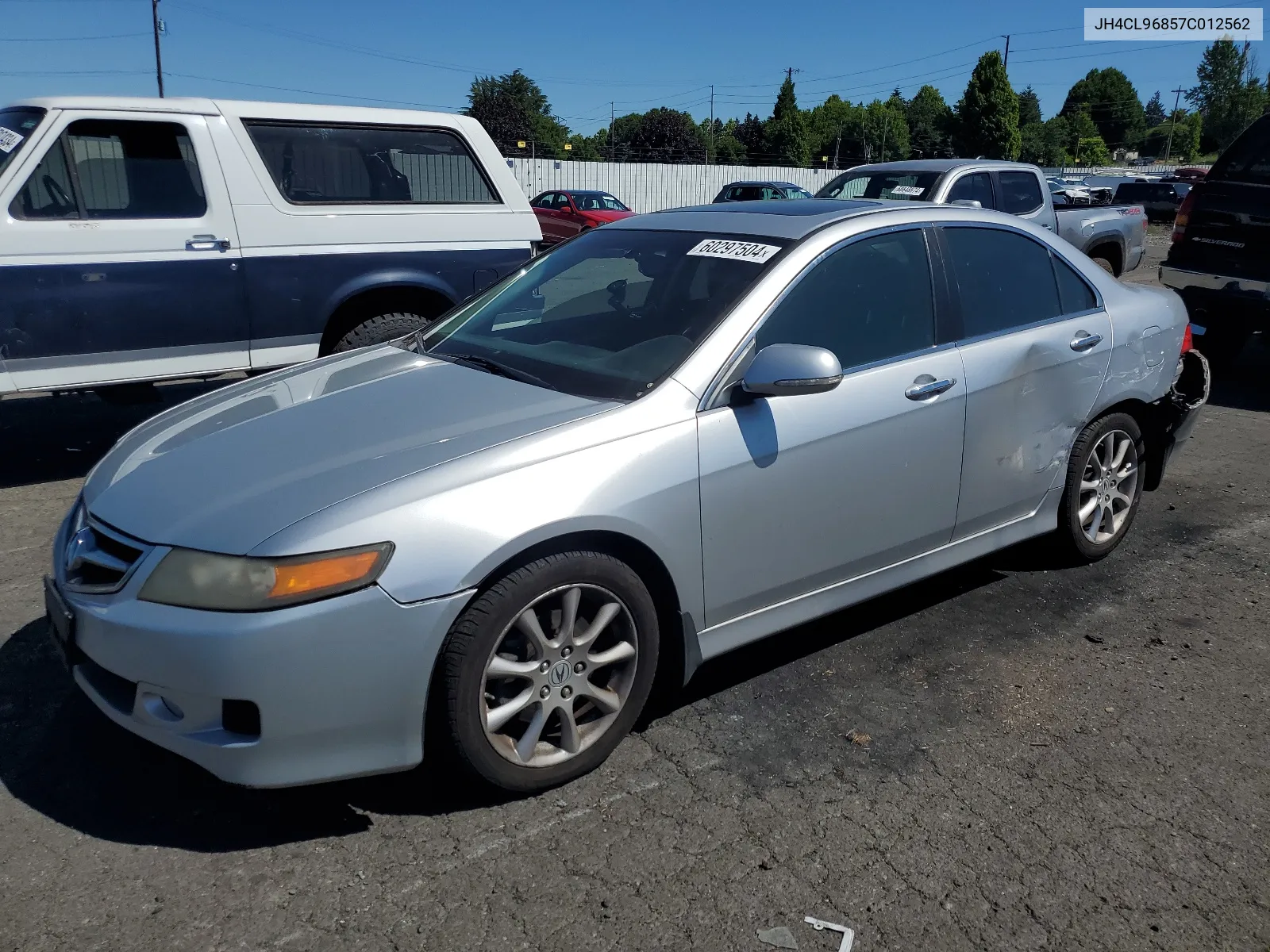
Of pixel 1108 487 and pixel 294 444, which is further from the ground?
pixel 294 444

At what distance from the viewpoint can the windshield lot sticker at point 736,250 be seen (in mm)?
3419

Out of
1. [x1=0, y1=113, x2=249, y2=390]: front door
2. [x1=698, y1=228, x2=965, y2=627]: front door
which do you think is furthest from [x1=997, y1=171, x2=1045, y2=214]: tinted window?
[x1=0, y1=113, x2=249, y2=390]: front door

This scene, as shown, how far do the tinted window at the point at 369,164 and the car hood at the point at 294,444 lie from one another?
3.04 m

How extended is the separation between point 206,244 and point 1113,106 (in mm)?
157950

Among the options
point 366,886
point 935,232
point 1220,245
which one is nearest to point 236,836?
point 366,886

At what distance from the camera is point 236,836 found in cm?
269

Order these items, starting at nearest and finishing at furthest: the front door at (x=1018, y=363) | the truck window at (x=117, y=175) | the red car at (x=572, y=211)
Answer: the front door at (x=1018, y=363) → the truck window at (x=117, y=175) → the red car at (x=572, y=211)

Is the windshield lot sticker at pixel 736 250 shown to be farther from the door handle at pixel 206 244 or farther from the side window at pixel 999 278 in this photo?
the door handle at pixel 206 244

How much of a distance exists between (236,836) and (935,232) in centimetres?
311

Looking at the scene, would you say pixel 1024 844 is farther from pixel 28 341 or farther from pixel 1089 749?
pixel 28 341

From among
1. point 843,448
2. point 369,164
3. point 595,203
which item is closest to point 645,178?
point 595,203

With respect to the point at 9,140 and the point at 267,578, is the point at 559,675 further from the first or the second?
the point at 9,140

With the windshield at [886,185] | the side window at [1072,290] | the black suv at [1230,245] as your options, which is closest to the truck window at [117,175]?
the side window at [1072,290]

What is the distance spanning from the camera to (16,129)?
5.59m
